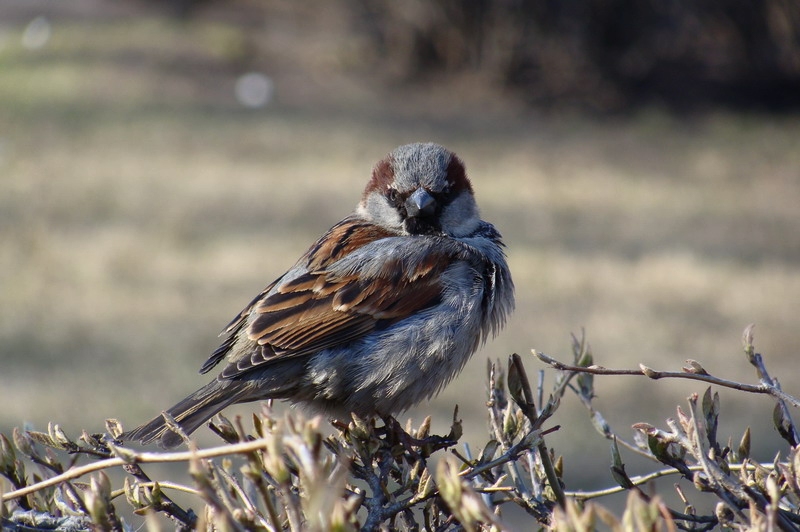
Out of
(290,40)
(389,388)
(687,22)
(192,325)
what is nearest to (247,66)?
(290,40)

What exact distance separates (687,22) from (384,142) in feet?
12.8

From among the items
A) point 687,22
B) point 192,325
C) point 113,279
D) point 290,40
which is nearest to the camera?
point 192,325

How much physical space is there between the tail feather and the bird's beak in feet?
2.28

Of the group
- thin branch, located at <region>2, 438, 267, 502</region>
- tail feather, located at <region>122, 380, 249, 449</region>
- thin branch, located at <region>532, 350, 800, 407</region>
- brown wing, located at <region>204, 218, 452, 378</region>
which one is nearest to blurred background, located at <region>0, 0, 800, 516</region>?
brown wing, located at <region>204, 218, 452, 378</region>

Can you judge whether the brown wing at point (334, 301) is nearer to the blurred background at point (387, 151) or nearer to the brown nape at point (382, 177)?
the brown nape at point (382, 177)

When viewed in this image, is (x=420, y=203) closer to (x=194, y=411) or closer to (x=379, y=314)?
(x=379, y=314)

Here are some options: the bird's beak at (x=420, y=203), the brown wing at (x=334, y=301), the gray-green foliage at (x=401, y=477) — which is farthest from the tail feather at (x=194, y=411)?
the bird's beak at (x=420, y=203)

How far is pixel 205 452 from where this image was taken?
3.78 ft

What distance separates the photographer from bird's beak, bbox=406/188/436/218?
2.84m

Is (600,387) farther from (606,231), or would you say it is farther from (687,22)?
(687,22)

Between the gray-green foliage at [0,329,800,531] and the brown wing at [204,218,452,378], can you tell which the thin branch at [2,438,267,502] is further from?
the brown wing at [204,218,452,378]

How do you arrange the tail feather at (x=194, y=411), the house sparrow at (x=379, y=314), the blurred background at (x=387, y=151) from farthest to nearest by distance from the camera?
1. the blurred background at (x=387, y=151)
2. the house sparrow at (x=379, y=314)
3. the tail feather at (x=194, y=411)

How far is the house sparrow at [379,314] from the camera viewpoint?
251cm

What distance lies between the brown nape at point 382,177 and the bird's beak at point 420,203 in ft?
0.26
